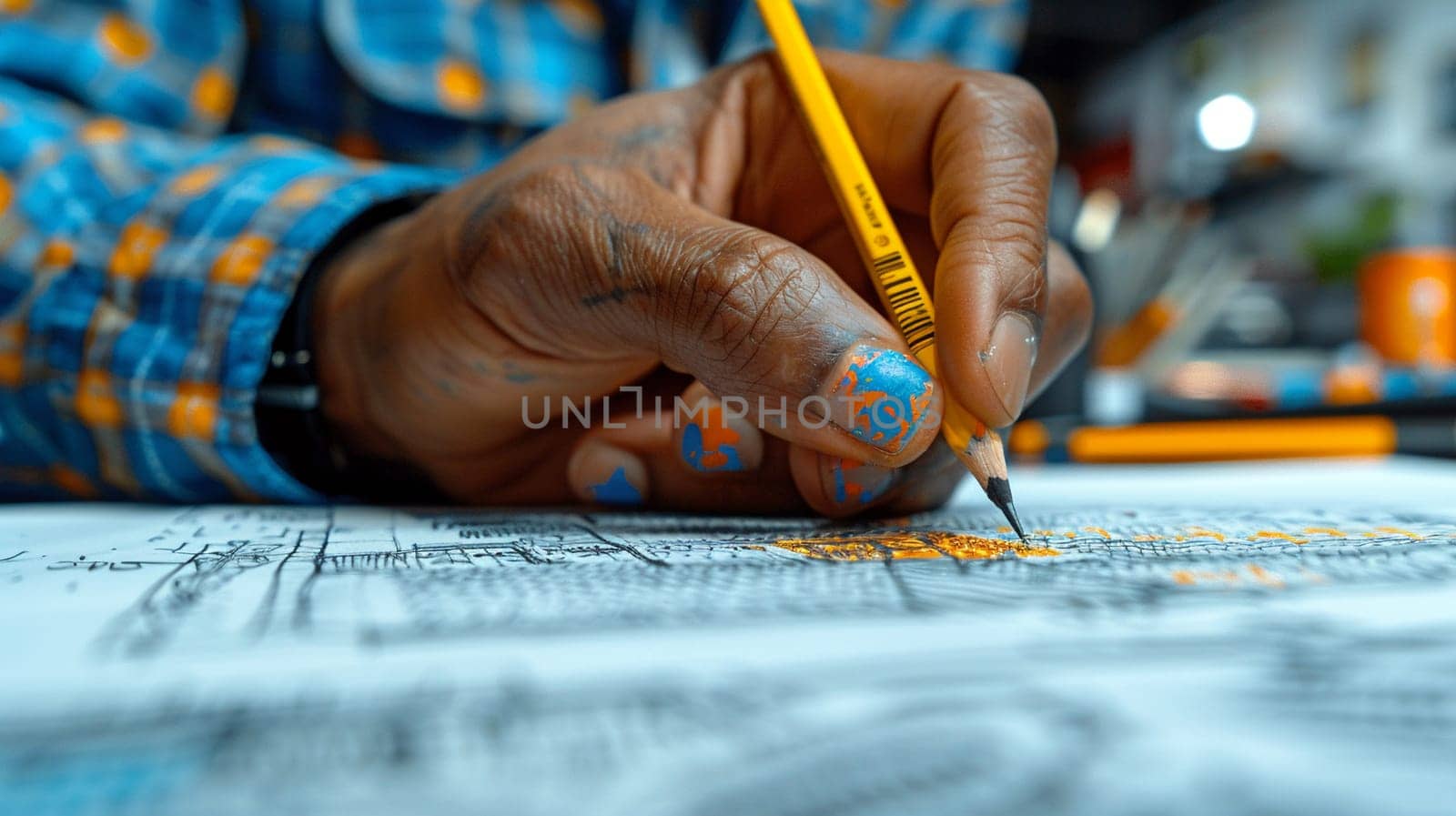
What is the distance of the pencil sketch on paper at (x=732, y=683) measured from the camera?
0.11 metres

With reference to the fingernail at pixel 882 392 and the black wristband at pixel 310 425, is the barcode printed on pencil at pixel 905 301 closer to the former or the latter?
the fingernail at pixel 882 392

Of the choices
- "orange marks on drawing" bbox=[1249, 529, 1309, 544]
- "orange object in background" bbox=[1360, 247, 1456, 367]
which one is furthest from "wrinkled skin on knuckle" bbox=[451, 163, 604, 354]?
"orange object in background" bbox=[1360, 247, 1456, 367]

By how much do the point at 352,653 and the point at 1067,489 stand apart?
1.35ft

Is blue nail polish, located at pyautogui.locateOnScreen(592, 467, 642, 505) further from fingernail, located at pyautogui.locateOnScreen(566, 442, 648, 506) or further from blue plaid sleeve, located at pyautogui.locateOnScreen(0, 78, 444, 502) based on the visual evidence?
blue plaid sleeve, located at pyautogui.locateOnScreen(0, 78, 444, 502)

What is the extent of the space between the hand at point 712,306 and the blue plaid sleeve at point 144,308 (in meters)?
0.03

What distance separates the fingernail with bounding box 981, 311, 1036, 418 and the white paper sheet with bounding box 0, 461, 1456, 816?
0.05m

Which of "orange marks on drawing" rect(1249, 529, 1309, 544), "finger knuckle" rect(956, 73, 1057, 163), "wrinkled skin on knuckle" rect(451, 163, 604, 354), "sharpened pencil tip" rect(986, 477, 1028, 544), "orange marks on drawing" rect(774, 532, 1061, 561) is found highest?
"finger knuckle" rect(956, 73, 1057, 163)

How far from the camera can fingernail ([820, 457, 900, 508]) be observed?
0.34 metres

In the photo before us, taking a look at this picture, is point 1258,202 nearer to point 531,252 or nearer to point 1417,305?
point 1417,305

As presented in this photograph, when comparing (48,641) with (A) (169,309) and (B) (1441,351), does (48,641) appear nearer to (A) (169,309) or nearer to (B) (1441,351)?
(A) (169,309)

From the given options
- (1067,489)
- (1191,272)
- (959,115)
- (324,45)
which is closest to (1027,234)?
(959,115)

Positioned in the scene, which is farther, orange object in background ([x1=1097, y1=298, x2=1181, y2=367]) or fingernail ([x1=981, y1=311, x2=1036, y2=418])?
orange object in background ([x1=1097, y1=298, x2=1181, y2=367])

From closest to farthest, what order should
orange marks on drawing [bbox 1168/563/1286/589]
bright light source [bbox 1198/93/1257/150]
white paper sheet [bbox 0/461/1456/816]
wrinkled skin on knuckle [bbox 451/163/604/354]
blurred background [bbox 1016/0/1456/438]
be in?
white paper sheet [bbox 0/461/1456/816], orange marks on drawing [bbox 1168/563/1286/589], wrinkled skin on knuckle [bbox 451/163/604/354], blurred background [bbox 1016/0/1456/438], bright light source [bbox 1198/93/1257/150]

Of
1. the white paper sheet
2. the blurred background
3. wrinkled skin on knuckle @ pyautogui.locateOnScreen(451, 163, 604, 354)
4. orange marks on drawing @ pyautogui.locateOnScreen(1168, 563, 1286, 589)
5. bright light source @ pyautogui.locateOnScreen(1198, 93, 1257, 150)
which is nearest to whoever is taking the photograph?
the white paper sheet
